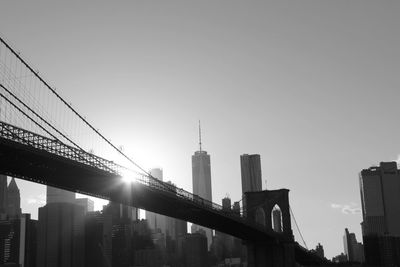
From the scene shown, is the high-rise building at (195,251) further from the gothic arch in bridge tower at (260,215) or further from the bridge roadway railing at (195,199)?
the bridge roadway railing at (195,199)

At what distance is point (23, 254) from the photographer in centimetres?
17850

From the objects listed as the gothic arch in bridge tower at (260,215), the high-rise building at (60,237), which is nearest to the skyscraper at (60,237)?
the high-rise building at (60,237)

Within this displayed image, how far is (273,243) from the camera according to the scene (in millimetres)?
70500

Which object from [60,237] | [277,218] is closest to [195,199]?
[277,218]

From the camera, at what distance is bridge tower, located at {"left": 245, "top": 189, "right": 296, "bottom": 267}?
69.6 meters

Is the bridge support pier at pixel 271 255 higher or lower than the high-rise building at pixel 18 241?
lower

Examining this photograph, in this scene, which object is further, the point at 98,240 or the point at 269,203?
the point at 98,240

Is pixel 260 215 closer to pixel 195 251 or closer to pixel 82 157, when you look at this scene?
pixel 82 157

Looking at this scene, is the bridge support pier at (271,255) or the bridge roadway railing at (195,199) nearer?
the bridge roadway railing at (195,199)

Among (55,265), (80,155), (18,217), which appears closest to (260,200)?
(80,155)

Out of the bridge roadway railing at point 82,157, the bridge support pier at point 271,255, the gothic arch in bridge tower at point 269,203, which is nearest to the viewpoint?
the bridge roadway railing at point 82,157

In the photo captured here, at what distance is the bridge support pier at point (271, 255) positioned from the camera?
227ft

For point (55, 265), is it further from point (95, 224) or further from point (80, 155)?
point (80, 155)

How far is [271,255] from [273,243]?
1335 millimetres
